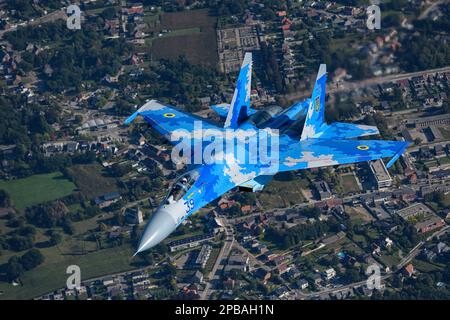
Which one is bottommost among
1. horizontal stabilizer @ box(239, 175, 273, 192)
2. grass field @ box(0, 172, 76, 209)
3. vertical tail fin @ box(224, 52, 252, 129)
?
grass field @ box(0, 172, 76, 209)

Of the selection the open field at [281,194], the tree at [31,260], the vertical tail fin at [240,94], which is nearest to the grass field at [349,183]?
the open field at [281,194]

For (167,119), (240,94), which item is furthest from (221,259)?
(240,94)

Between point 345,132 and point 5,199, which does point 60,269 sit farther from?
point 345,132

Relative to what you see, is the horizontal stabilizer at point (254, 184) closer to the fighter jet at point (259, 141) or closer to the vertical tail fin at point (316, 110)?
the fighter jet at point (259, 141)

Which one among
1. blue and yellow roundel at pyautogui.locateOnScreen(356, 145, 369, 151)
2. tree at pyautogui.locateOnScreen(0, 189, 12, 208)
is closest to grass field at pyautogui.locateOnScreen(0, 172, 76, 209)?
tree at pyautogui.locateOnScreen(0, 189, 12, 208)

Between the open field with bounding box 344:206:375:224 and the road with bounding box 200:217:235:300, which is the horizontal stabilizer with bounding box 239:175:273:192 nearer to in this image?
the road with bounding box 200:217:235:300
